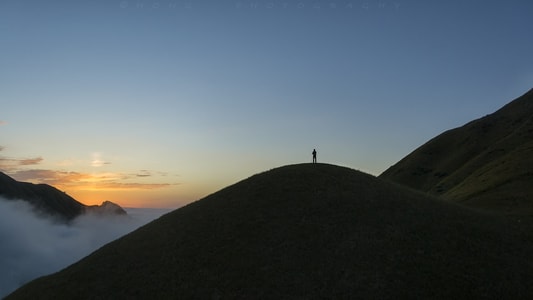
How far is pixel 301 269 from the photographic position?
3566 centimetres

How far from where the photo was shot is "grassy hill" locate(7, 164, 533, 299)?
33.2 m

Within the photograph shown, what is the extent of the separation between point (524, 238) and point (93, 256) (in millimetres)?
44995

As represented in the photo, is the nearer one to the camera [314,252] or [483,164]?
[314,252]

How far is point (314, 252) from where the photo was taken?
1497 inches

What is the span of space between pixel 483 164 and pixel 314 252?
86988 millimetres

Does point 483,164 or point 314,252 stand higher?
point 483,164

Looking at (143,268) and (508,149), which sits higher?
(508,149)

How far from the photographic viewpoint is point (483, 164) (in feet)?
356

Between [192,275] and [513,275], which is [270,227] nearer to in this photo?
[192,275]

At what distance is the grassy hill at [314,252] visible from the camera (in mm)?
33250

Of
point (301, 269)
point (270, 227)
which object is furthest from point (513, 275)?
point (270, 227)

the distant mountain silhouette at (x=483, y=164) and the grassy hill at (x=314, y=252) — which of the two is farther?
the distant mountain silhouette at (x=483, y=164)

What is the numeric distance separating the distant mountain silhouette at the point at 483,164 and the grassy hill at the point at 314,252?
19879 millimetres

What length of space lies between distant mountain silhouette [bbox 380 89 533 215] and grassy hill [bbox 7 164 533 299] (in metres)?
19.9
